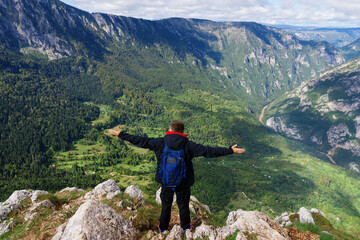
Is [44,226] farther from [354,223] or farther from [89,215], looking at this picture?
[354,223]

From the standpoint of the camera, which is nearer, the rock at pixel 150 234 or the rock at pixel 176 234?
the rock at pixel 176 234

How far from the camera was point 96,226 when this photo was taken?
1248cm

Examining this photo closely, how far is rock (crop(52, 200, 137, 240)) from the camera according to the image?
11898 millimetres

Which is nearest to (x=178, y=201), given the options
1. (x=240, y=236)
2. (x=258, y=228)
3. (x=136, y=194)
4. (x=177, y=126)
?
(x=177, y=126)

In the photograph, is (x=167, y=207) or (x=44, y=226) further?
(x=44, y=226)

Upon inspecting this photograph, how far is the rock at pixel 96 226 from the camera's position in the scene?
11898 millimetres

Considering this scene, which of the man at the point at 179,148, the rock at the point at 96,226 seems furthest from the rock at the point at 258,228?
the rock at the point at 96,226

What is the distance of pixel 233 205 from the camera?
16800cm

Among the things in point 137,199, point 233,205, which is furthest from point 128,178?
point 137,199

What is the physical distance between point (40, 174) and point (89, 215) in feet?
573

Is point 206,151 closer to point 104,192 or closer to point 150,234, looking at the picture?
point 150,234

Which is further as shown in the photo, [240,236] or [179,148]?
[240,236]

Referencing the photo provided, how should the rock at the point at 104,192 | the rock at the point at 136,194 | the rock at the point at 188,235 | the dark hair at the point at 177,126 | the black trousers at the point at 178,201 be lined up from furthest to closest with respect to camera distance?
the rock at the point at 104,192, the rock at the point at 136,194, the rock at the point at 188,235, the black trousers at the point at 178,201, the dark hair at the point at 177,126

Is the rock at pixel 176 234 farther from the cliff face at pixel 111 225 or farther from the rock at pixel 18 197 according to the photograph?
the rock at pixel 18 197
